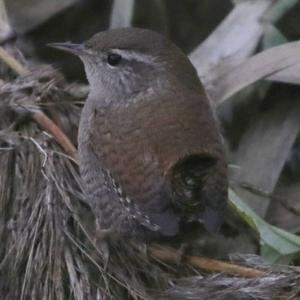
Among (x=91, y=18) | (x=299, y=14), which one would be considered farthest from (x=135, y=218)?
(x=91, y=18)

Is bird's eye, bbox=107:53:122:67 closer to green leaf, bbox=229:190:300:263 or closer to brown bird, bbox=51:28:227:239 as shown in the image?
brown bird, bbox=51:28:227:239

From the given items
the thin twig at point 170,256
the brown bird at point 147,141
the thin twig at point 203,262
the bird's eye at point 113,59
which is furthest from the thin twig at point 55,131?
the thin twig at point 203,262

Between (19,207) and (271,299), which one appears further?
(19,207)

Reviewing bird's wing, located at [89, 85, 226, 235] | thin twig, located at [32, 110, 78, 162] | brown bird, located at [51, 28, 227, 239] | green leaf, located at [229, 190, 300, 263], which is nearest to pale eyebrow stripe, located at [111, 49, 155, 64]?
brown bird, located at [51, 28, 227, 239]

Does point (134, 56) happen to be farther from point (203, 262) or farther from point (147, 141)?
point (203, 262)

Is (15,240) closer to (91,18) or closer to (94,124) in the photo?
(94,124)

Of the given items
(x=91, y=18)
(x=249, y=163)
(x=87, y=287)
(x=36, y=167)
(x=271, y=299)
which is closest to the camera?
(x=271, y=299)

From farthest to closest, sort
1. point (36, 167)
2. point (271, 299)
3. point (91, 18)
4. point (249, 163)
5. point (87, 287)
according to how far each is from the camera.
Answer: point (91, 18), point (249, 163), point (36, 167), point (87, 287), point (271, 299)
